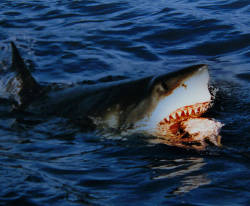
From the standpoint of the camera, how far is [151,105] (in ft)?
9.47

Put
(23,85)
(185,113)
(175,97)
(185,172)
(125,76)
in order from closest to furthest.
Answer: (185,172)
(175,97)
(185,113)
(23,85)
(125,76)

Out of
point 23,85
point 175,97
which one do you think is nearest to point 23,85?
point 23,85

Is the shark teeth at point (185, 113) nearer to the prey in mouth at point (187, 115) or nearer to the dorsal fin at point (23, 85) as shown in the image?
the prey in mouth at point (187, 115)

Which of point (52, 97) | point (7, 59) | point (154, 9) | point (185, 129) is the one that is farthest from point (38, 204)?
point (154, 9)

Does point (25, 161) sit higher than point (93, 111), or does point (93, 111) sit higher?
point (93, 111)

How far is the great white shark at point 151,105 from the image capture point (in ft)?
9.28

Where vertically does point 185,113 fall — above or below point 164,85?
below

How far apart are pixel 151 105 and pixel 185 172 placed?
499 millimetres

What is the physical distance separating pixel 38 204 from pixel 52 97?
54.9 inches

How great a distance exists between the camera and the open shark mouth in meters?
2.92

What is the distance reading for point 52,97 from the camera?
361 cm

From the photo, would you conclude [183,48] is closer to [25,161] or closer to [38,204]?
[25,161]

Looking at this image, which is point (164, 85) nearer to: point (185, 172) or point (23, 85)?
point (185, 172)

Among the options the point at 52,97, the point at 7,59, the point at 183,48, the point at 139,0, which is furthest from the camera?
the point at 139,0
